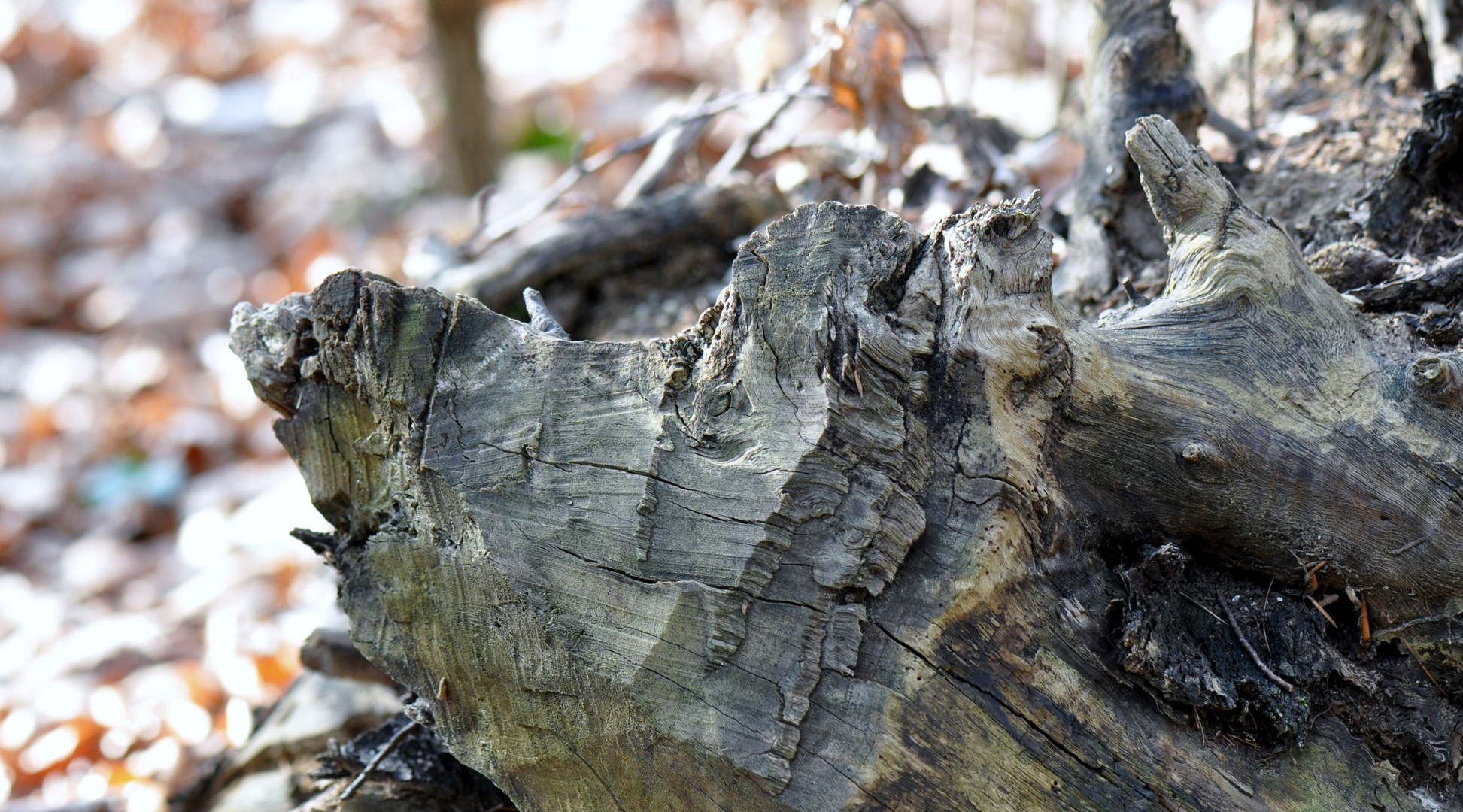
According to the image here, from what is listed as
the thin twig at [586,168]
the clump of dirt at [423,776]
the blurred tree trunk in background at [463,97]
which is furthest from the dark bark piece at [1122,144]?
the blurred tree trunk in background at [463,97]

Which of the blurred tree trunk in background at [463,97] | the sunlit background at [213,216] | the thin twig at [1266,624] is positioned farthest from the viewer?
the blurred tree trunk in background at [463,97]

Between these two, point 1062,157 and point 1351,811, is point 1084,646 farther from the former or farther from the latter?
point 1062,157

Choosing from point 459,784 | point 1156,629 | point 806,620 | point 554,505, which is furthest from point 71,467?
point 1156,629

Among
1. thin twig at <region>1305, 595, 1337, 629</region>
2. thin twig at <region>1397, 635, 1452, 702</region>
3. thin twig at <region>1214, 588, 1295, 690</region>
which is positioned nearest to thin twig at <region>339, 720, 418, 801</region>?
thin twig at <region>1214, 588, 1295, 690</region>

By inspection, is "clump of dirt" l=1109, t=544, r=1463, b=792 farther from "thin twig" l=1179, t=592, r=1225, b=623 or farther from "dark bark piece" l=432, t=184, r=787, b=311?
"dark bark piece" l=432, t=184, r=787, b=311

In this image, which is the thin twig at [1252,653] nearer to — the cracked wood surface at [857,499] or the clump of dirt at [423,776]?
the cracked wood surface at [857,499]

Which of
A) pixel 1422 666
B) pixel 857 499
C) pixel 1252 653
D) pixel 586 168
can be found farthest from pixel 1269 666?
pixel 586 168
